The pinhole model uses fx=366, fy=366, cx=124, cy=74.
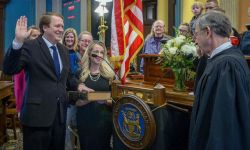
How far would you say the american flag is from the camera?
336cm

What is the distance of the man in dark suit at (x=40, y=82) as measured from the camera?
2.73 meters

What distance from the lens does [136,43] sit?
3375mm

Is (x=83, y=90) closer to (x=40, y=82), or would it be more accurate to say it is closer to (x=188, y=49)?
(x=40, y=82)

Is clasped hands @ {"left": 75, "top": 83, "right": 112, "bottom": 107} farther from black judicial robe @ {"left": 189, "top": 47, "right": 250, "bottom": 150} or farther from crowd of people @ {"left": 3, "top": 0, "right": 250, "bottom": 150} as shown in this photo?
black judicial robe @ {"left": 189, "top": 47, "right": 250, "bottom": 150}

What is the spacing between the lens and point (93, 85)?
3.37 metres

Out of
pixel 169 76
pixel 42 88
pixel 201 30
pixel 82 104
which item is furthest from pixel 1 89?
pixel 201 30

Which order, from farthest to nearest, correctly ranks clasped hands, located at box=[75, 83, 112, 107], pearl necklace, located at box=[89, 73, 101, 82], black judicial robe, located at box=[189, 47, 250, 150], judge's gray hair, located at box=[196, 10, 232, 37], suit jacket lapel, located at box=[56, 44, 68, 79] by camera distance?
1. pearl necklace, located at box=[89, 73, 101, 82]
2. clasped hands, located at box=[75, 83, 112, 107]
3. suit jacket lapel, located at box=[56, 44, 68, 79]
4. judge's gray hair, located at box=[196, 10, 232, 37]
5. black judicial robe, located at box=[189, 47, 250, 150]

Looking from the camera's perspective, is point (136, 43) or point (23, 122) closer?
point (23, 122)

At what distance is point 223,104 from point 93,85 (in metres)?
1.61

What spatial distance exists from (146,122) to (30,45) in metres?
1.08

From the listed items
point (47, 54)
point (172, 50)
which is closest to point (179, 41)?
point (172, 50)

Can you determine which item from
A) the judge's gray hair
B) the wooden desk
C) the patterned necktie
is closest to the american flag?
the patterned necktie

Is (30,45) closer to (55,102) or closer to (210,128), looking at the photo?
(55,102)

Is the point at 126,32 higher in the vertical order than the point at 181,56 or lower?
higher
